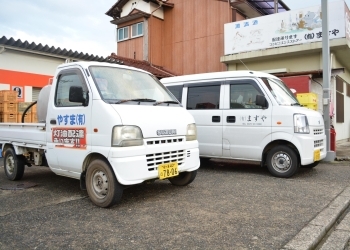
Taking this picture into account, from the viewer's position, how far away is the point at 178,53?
16.6m

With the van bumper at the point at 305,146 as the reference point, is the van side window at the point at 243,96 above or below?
above

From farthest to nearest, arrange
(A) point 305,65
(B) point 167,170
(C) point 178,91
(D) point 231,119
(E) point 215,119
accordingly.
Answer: (A) point 305,65, (C) point 178,91, (E) point 215,119, (D) point 231,119, (B) point 167,170

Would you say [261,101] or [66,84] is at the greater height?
[66,84]

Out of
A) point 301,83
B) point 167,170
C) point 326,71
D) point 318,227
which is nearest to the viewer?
point 318,227

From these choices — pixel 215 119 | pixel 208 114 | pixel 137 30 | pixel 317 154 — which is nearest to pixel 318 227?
pixel 317 154

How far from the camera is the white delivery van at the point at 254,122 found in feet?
19.1

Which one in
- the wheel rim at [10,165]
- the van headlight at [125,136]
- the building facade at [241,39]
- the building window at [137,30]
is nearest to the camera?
the van headlight at [125,136]

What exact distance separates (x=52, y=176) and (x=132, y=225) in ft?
11.9

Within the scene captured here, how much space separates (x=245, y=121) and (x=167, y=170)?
2.75m

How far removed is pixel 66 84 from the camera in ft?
15.4

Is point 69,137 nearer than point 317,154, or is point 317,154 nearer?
point 69,137

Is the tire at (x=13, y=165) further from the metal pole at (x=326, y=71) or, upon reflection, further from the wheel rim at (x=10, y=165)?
the metal pole at (x=326, y=71)

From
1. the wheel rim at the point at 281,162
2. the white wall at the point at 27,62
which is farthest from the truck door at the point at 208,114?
the white wall at the point at 27,62

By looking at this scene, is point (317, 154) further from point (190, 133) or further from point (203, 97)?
point (190, 133)
